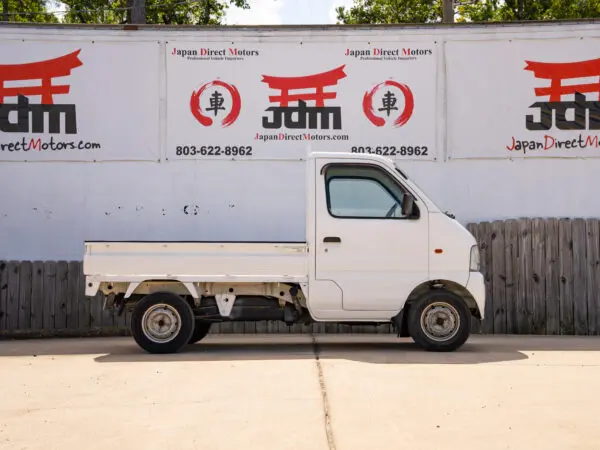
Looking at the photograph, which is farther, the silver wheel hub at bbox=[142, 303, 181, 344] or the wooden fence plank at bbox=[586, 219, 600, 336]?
the wooden fence plank at bbox=[586, 219, 600, 336]

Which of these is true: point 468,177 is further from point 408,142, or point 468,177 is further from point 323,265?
point 323,265

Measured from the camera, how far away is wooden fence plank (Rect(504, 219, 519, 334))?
14906 millimetres

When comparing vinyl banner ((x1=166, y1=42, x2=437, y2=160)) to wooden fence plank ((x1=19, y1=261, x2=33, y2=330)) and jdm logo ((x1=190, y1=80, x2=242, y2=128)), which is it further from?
wooden fence plank ((x1=19, y1=261, x2=33, y2=330))

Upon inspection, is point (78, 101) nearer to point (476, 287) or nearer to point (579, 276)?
point (476, 287)

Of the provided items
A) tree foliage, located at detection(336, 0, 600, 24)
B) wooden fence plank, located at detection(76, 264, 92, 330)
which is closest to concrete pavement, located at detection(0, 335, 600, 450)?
wooden fence plank, located at detection(76, 264, 92, 330)

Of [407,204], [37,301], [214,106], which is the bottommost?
[37,301]

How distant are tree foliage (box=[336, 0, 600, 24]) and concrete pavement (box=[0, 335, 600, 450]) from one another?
82.6ft

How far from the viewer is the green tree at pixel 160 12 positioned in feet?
125

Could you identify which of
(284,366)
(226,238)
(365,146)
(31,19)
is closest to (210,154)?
(226,238)

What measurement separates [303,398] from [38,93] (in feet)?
30.0

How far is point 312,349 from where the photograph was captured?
1220 cm

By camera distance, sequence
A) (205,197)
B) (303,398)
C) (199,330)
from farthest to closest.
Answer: (205,197) < (199,330) < (303,398)

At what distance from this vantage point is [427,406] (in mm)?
7629

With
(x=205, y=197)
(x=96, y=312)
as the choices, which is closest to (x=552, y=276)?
(x=205, y=197)
